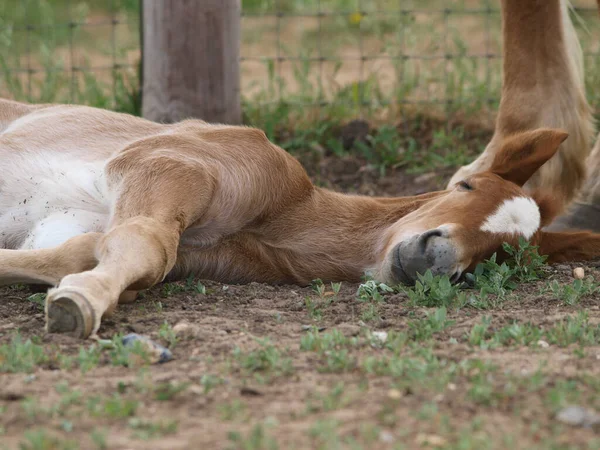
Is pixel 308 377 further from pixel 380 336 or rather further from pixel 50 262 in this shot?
pixel 50 262

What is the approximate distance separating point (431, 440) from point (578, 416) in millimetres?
404

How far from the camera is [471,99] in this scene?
6.91 metres

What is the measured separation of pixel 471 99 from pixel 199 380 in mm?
4750

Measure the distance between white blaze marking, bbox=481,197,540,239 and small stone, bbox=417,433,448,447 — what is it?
174 cm

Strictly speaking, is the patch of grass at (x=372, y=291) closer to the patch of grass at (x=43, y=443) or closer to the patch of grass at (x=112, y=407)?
the patch of grass at (x=112, y=407)

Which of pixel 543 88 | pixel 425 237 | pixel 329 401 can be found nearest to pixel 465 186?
pixel 425 237

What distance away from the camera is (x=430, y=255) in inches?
145

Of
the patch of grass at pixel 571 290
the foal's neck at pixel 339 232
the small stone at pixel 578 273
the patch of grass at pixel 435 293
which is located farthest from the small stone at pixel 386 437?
the small stone at pixel 578 273

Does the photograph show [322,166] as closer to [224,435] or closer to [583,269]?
[583,269]

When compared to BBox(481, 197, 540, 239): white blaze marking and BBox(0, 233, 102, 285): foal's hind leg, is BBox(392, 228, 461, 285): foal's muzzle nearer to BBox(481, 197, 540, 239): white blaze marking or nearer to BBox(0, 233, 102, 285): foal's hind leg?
BBox(481, 197, 540, 239): white blaze marking

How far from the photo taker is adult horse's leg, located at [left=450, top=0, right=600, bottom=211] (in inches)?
205

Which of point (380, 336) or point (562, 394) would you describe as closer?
point (562, 394)

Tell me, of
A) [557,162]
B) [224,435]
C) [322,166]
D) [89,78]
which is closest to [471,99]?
[322,166]

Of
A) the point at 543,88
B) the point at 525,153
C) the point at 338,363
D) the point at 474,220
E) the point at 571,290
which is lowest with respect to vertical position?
the point at 571,290
